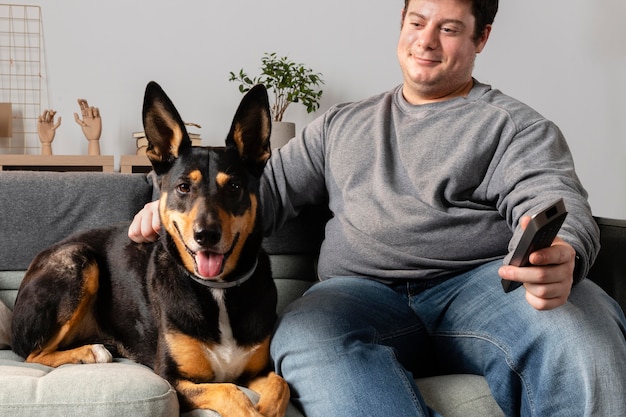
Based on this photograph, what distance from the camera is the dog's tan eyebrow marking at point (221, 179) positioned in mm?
1448

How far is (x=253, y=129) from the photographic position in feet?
5.08

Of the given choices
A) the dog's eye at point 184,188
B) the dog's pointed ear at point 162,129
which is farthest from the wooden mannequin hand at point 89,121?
the dog's eye at point 184,188

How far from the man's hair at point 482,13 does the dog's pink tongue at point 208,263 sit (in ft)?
3.20

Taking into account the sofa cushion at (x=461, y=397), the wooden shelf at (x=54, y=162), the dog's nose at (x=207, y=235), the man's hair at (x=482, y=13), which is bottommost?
the wooden shelf at (x=54, y=162)

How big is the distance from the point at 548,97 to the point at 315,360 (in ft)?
10.5

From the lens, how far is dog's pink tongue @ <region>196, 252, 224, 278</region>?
4.58ft

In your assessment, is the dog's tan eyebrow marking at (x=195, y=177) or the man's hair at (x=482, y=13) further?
the man's hair at (x=482, y=13)

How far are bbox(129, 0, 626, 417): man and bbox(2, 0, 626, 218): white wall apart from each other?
2.04 meters

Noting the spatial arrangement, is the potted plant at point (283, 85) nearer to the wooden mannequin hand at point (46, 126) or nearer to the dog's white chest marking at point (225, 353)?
the wooden mannequin hand at point (46, 126)

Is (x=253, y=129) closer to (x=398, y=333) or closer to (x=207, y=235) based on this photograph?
(x=207, y=235)

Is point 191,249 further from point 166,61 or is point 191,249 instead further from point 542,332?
point 166,61

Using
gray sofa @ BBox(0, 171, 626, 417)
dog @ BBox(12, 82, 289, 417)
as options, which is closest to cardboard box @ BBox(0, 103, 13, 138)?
gray sofa @ BBox(0, 171, 626, 417)

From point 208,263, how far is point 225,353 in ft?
0.73

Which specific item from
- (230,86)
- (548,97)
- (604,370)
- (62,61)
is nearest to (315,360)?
(604,370)
